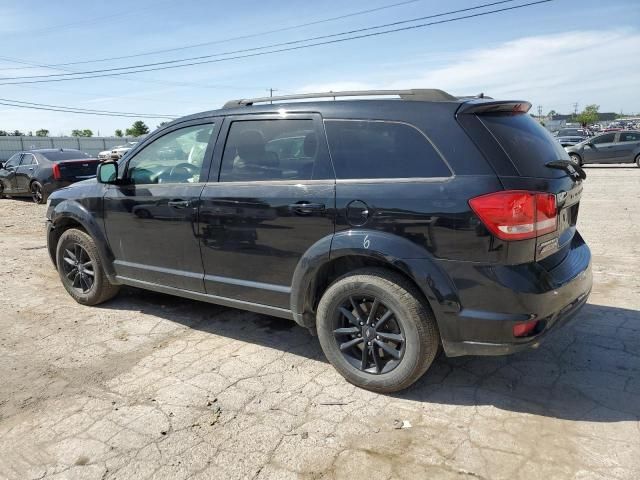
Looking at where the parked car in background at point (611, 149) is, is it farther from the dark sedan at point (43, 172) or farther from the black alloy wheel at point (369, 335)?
the black alloy wheel at point (369, 335)

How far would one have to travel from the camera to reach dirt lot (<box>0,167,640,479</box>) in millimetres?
2549

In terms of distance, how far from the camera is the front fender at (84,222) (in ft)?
15.3

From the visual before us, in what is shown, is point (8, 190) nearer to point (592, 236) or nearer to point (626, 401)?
point (592, 236)

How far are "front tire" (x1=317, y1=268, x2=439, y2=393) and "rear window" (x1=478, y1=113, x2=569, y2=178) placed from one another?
0.96m

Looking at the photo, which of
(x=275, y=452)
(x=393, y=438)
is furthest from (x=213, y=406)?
(x=393, y=438)

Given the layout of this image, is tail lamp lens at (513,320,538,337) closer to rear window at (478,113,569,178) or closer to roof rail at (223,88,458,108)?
rear window at (478,113,569,178)

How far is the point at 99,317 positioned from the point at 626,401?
4366mm

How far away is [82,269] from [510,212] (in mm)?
4167

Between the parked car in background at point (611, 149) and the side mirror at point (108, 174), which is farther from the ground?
the side mirror at point (108, 174)

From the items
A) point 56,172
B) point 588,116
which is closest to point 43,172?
point 56,172

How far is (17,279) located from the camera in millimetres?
6125

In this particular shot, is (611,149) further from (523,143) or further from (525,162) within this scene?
(525,162)

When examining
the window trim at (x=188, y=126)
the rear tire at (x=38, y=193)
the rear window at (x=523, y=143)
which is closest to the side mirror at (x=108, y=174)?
the window trim at (x=188, y=126)

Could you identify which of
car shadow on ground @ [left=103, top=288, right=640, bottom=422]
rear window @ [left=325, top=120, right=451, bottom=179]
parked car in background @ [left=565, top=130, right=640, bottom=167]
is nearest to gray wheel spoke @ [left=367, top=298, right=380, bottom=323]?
car shadow on ground @ [left=103, top=288, right=640, bottom=422]
